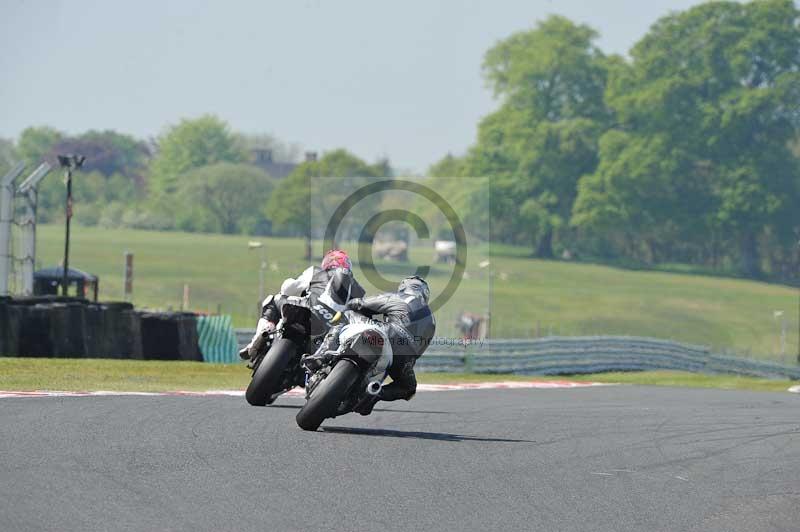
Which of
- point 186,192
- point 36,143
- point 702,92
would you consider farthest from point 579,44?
point 36,143

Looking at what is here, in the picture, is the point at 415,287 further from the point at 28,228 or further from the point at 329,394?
the point at 28,228

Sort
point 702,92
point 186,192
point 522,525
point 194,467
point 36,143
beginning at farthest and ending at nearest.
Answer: point 36,143 < point 186,192 < point 702,92 < point 194,467 < point 522,525

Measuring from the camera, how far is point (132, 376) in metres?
19.7

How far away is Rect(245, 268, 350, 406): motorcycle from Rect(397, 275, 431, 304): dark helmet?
48 centimetres

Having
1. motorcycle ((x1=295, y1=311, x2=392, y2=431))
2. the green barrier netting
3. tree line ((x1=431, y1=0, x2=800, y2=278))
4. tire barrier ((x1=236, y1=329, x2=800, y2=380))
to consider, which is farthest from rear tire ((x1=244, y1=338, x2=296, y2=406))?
tree line ((x1=431, y1=0, x2=800, y2=278))

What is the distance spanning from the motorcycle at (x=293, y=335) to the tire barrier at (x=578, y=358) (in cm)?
1218

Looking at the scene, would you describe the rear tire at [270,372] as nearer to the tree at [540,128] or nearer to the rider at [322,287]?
the rider at [322,287]

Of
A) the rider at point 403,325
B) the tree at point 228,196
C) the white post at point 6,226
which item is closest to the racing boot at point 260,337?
the rider at point 403,325

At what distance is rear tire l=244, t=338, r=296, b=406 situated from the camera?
12.2m

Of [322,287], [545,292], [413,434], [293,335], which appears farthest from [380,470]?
[545,292]

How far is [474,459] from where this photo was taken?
32.1 feet

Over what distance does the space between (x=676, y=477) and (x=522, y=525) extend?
2498mm

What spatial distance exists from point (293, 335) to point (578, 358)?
18777mm

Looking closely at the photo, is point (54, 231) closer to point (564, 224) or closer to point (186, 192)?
point (186, 192)
